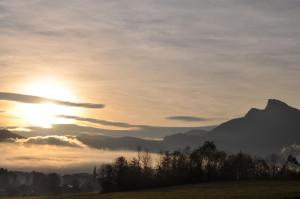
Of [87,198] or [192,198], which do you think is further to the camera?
[87,198]

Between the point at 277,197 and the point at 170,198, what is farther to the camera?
the point at 170,198

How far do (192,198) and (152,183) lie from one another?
289 feet

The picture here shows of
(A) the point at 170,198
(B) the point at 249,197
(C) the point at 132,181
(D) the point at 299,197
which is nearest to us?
(D) the point at 299,197

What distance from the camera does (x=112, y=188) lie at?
19912cm

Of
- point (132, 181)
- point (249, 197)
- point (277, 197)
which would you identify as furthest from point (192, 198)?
point (132, 181)

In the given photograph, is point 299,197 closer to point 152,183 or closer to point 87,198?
point 87,198

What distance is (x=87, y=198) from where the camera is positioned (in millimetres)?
147250

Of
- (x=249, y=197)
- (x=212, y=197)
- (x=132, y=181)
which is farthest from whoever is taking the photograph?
(x=132, y=181)

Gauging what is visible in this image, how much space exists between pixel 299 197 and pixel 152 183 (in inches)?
4315

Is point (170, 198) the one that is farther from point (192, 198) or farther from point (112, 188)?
point (112, 188)

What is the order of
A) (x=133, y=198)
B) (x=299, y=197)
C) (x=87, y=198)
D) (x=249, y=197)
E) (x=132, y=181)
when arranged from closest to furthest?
(x=299, y=197)
(x=249, y=197)
(x=133, y=198)
(x=87, y=198)
(x=132, y=181)

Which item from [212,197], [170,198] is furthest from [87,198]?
[212,197]

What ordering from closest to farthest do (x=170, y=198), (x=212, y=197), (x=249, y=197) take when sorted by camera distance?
(x=249, y=197) < (x=212, y=197) < (x=170, y=198)

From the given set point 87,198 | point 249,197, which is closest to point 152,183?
point 87,198
